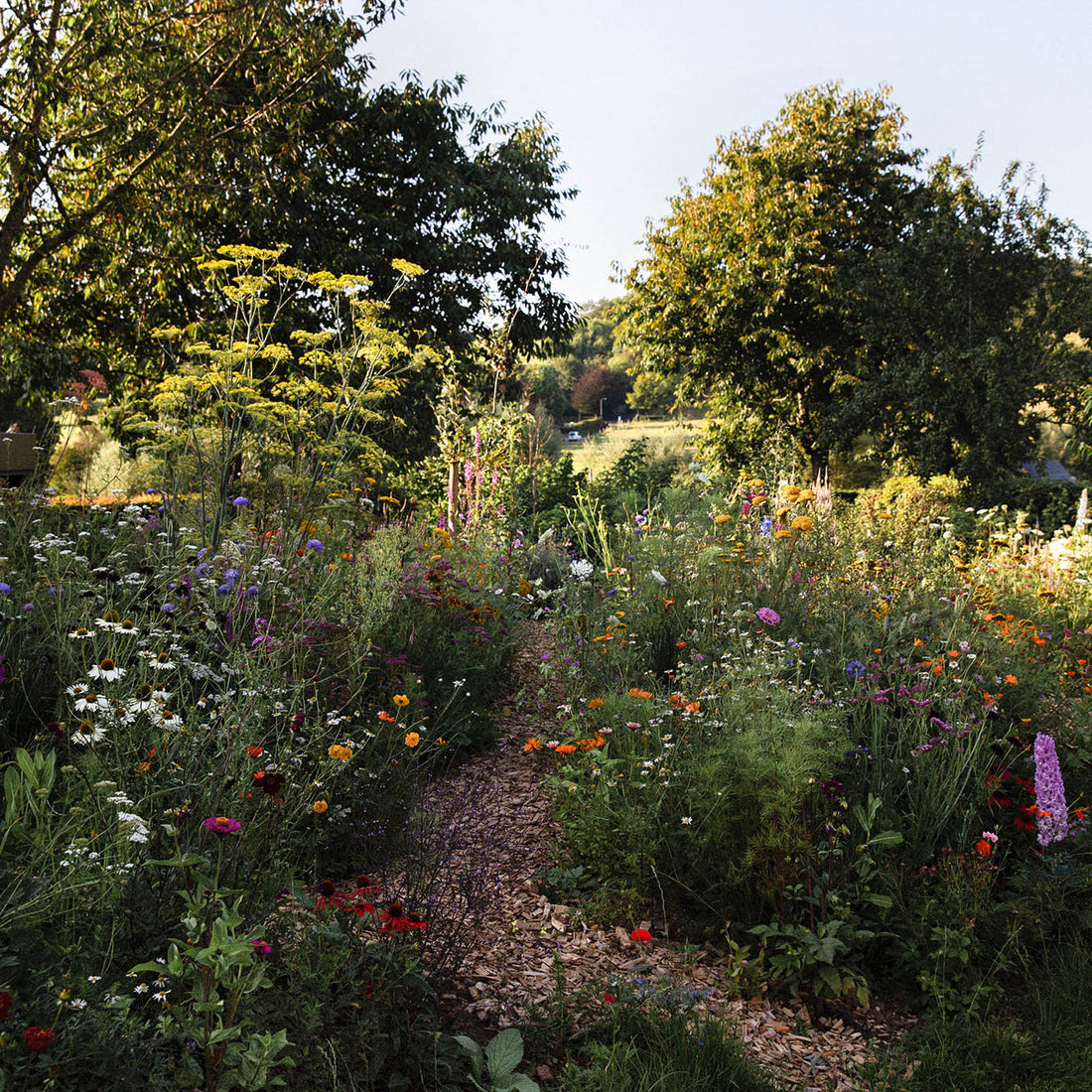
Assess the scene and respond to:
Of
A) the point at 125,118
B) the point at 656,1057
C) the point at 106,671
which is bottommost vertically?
the point at 656,1057

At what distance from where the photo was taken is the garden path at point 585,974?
213 centimetres

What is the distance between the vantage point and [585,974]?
2346mm

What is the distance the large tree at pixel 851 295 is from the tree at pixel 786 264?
0.03m

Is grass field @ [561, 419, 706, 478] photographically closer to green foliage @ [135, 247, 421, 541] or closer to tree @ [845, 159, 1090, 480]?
tree @ [845, 159, 1090, 480]

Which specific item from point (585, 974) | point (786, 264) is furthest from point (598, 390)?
point (585, 974)

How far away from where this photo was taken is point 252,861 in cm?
188

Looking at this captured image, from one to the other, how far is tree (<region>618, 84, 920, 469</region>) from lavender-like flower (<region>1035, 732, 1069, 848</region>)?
13641 mm

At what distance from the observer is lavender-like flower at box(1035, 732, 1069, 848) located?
2.61 m

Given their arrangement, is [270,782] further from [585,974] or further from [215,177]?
[215,177]

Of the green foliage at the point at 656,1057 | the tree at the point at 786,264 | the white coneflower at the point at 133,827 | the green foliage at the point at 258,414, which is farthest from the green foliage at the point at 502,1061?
the tree at the point at 786,264

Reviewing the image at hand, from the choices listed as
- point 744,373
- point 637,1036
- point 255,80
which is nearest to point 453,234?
point 255,80

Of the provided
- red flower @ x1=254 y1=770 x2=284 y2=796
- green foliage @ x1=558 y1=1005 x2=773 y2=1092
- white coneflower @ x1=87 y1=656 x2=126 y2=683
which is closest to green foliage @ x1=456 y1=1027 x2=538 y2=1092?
green foliage @ x1=558 y1=1005 x2=773 y2=1092

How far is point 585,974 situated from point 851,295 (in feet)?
49.1

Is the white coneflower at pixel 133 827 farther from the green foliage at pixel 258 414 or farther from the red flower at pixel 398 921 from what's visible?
the green foliage at pixel 258 414
